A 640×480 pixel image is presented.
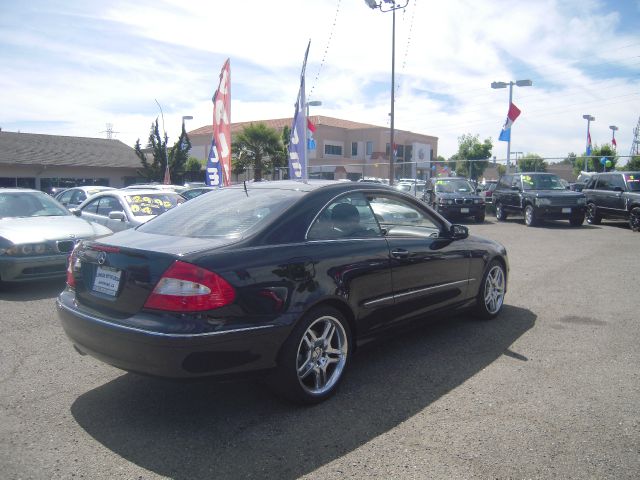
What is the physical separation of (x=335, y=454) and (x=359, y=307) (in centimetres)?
119

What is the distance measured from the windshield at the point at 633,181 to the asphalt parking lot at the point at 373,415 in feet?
41.4

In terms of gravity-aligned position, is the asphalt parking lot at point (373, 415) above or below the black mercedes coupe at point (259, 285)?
below

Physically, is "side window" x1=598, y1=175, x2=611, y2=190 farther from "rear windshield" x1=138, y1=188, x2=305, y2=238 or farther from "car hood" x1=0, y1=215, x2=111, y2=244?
"rear windshield" x1=138, y1=188, x2=305, y2=238

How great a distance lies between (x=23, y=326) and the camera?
5.55 metres

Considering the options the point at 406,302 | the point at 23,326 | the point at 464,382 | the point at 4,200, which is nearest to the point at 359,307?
the point at 406,302

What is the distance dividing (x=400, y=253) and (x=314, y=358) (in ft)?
4.02

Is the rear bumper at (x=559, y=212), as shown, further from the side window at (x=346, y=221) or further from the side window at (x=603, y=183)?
the side window at (x=346, y=221)

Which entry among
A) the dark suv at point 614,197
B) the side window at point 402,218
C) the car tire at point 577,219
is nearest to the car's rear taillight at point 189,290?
the side window at point 402,218

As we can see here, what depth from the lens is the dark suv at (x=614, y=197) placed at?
1575cm

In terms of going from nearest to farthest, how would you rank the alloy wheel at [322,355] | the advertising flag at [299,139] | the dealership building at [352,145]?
the alloy wheel at [322,355]
the advertising flag at [299,139]
the dealership building at [352,145]

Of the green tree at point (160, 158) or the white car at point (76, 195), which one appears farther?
the green tree at point (160, 158)

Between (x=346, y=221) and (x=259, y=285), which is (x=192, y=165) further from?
(x=259, y=285)

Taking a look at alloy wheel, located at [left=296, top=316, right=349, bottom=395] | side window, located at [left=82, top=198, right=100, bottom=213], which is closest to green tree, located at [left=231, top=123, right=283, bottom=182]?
side window, located at [left=82, top=198, right=100, bottom=213]

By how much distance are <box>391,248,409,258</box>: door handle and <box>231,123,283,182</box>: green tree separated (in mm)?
32421
